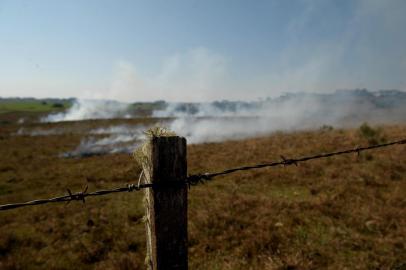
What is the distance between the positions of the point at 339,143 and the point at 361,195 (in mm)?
11163

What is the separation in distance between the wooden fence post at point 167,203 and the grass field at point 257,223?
4.25 metres

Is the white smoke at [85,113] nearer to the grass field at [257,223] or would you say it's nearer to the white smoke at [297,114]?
the white smoke at [297,114]

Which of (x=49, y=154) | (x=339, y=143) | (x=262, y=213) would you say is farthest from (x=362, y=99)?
(x=262, y=213)

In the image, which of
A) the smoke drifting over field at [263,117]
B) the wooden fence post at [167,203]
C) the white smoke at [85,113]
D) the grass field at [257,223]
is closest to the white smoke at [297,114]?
the smoke drifting over field at [263,117]

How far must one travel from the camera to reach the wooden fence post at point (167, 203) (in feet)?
5.55

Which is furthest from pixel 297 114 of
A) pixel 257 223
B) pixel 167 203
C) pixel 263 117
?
pixel 167 203

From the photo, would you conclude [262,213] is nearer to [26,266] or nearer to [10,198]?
[26,266]

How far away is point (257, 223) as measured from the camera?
739 cm

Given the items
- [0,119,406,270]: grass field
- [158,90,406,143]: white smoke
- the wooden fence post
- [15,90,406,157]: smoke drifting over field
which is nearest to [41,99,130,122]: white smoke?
[15,90,406,157]: smoke drifting over field

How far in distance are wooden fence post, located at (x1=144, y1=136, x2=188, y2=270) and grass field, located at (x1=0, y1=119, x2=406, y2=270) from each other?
4.25 meters

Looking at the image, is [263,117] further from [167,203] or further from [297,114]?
[167,203]

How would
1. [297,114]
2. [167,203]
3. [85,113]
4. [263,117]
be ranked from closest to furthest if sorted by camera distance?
[167,203]
[263,117]
[297,114]
[85,113]

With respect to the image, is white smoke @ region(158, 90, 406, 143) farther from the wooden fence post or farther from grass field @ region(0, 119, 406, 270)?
the wooden fence post

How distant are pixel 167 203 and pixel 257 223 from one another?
→ 610cm
